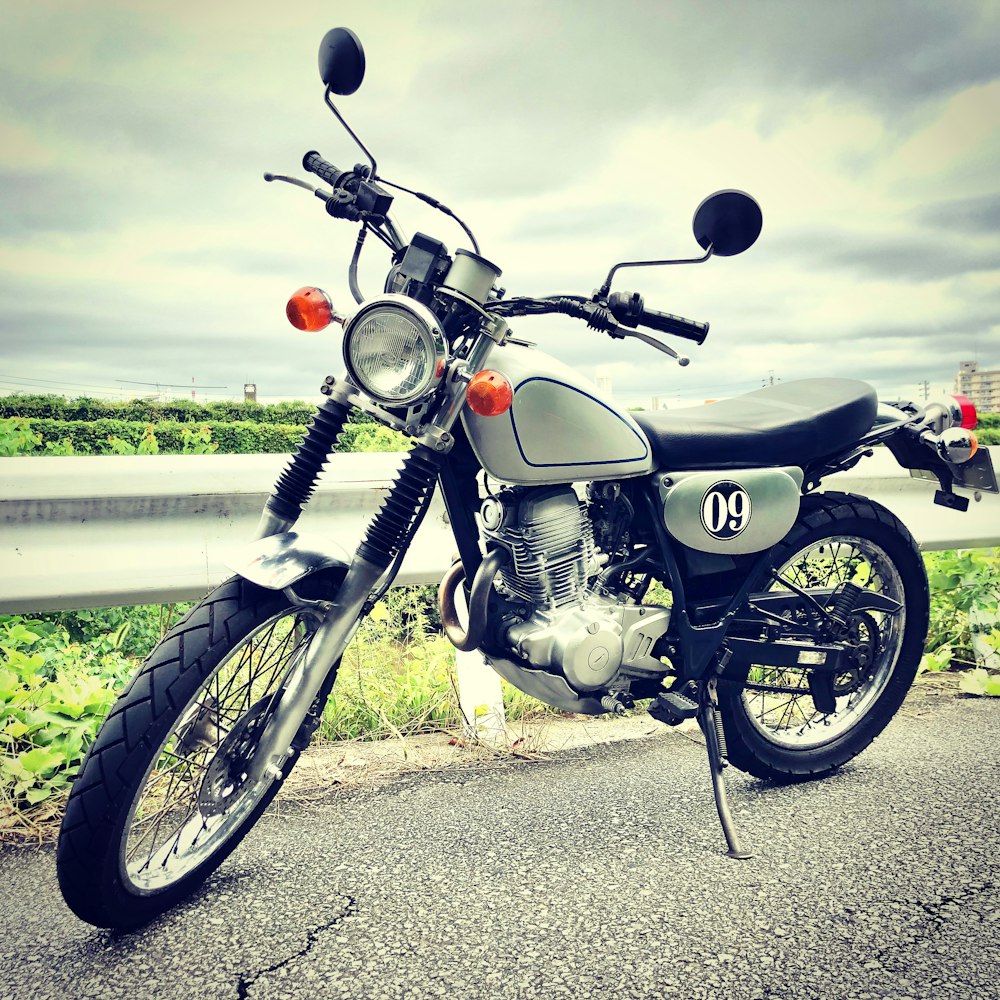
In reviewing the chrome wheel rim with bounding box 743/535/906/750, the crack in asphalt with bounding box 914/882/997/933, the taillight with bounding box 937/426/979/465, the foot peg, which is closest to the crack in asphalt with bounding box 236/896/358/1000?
the foot peg

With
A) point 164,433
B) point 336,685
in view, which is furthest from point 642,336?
point 164,433

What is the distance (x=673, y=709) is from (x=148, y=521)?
5.27ft

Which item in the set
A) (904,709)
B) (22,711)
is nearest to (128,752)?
(22,711)

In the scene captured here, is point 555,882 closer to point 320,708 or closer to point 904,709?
point 320,708

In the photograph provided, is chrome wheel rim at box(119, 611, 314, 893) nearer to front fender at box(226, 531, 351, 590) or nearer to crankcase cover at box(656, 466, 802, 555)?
front fender at box(226, 531, 351, 590)

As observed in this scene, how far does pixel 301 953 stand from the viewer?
180 centimetres

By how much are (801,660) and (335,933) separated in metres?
1.56

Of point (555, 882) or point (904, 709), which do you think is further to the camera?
point (904, 709)

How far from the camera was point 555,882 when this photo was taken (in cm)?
209

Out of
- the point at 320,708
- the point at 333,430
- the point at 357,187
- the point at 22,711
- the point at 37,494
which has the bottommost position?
the point at 22,711

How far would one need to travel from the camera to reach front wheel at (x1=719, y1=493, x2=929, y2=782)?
264 cm

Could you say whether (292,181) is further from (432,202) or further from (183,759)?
(183,759)

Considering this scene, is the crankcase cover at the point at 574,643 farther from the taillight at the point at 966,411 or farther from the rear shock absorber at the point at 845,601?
the taillight at the point at 966,411

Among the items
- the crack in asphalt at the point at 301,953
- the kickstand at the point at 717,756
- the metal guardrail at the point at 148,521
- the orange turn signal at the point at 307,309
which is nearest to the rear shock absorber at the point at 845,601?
the kickstand at the point at 717,756
